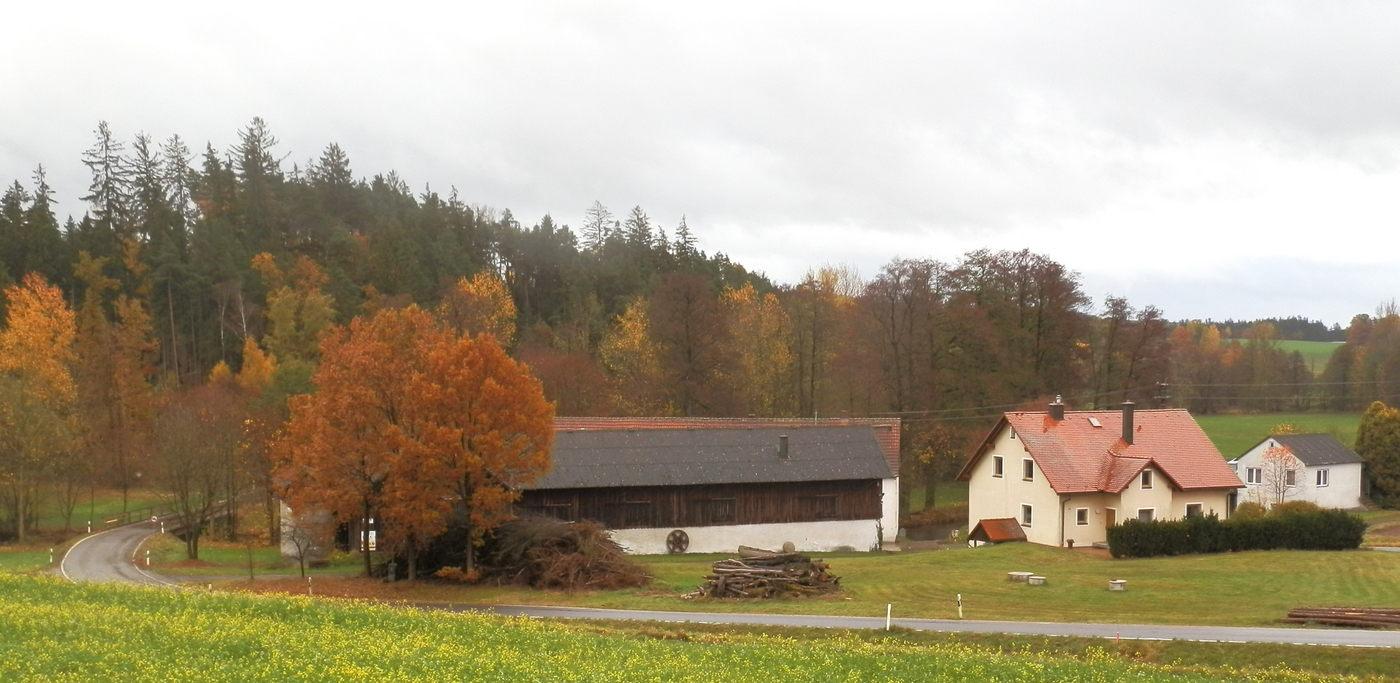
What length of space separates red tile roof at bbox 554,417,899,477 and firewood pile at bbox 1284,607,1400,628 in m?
25.1

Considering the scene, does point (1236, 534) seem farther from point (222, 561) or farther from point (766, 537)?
point (222, 561)

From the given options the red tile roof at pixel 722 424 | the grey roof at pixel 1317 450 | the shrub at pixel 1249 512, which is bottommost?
the shrub at pixel 1249 512

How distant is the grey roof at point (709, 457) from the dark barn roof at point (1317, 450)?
32255mm

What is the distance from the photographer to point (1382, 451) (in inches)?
2692

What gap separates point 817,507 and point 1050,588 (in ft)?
54.8

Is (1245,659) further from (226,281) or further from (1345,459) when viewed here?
(226,281)

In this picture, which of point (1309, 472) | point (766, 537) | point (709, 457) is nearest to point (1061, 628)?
point (766, 537)

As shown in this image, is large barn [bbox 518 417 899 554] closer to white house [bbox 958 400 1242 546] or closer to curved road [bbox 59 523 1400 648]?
white house [bbox 958 400 1242 546]

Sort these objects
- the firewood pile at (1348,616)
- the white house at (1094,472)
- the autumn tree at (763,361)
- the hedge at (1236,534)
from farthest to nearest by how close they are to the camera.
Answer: the autumn tree at (763,361)
the white house at (1094,472)
the hedge at (1236,534)
the firewood pile at (1348,616)

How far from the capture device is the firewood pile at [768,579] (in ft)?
108

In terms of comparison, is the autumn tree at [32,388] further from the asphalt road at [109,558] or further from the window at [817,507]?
the window at [817,507]

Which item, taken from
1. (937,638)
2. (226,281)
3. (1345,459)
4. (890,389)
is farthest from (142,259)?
(1345,459)

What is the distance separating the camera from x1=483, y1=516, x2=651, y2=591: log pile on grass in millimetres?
35438

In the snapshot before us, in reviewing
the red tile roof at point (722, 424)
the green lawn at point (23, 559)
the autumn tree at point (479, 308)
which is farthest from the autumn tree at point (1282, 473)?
the green lawn at point (23, 559)
